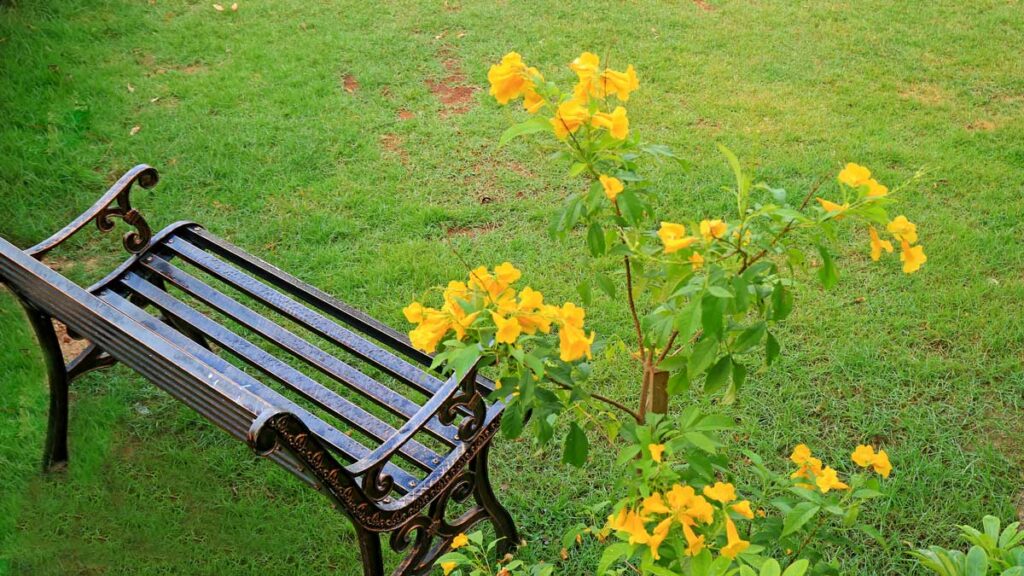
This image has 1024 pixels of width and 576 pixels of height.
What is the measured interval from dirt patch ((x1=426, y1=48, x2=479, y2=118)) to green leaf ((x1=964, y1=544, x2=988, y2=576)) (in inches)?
154

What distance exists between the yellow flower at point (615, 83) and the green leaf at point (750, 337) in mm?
497

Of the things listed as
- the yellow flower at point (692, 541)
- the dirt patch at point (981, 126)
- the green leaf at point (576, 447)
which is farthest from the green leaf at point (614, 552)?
the dirt patch at point (981, 126)

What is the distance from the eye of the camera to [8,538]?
2.73 meters

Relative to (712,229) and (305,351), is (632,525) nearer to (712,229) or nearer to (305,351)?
(712,229)

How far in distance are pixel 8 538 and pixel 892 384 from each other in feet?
9.92

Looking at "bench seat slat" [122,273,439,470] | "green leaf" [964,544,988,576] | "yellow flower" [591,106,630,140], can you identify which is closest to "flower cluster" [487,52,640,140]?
"yellow flower" [591,106,630,140]

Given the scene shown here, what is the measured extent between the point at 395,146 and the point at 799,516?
11.1 feet

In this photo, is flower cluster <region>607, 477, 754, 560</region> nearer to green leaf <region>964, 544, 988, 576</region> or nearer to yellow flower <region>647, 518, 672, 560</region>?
yellow flower <region>647, 518, 672, 560</region>

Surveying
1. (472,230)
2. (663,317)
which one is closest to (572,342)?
(663,317)

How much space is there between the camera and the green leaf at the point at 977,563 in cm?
137

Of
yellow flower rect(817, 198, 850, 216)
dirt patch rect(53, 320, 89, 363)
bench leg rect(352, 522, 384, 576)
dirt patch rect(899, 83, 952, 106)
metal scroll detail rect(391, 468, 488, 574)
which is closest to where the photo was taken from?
yellow flower rect(817, 198, 850, 216)

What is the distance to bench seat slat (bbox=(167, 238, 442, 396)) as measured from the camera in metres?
2.43

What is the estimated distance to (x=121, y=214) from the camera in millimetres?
2914

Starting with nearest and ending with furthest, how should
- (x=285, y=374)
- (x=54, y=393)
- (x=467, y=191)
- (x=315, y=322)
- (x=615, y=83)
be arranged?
(x=615, y=83) → (x=285, y=374) → (x=315, y=322) → (x=54, y=393) → (x=467, y=191)
